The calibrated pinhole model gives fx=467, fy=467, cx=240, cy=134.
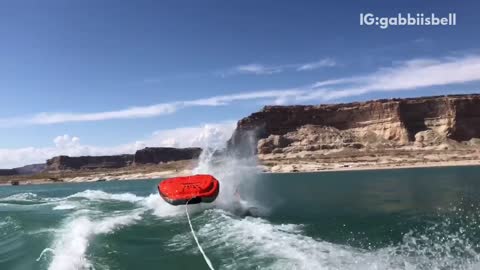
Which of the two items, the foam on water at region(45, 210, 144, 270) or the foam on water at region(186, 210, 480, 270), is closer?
the foam on water at region(186, 210, 480, 270)

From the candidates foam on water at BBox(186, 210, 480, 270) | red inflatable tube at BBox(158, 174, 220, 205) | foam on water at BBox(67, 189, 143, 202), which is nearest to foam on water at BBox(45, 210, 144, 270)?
red inflatable tube at BBox(158, 174, 220, 205)

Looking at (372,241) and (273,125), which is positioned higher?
(273,125)

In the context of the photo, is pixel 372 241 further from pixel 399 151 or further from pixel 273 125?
pixel 273 125

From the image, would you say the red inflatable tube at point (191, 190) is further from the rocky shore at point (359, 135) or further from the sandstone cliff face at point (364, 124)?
the sandstone cliff face at point (364, 124)

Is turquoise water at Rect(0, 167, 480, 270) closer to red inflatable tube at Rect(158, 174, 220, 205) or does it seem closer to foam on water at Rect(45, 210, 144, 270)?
foam on water at Rect(45, 210, 144, 270)

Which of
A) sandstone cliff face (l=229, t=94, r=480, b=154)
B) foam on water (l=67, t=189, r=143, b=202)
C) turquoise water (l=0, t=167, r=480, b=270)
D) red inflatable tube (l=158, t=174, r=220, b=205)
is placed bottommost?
foam on water (l=67, t=189, r=143, b=202)

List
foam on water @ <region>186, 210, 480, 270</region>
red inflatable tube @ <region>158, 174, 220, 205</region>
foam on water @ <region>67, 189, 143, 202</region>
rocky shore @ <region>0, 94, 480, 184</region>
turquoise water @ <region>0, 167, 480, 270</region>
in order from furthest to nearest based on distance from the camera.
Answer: rocky shore @ <region>0, 94, 480, 184</region> → foam on water @ <region>67, 189, 143, 202</region> → red inflatable tube @ <region>158, 174, 220, 205</region> → turquoise water @ <region>0, 167, 480, 270</region> → foam on water @ <region>186, 210, 480, 270</region>

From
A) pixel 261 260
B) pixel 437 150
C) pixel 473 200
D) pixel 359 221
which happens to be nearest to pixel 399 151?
pixel 437 150

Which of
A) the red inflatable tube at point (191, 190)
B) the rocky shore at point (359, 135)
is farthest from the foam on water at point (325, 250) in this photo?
the rocky shore at point (359, 135)

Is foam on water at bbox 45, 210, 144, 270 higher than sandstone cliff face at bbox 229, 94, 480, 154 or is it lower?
lower
